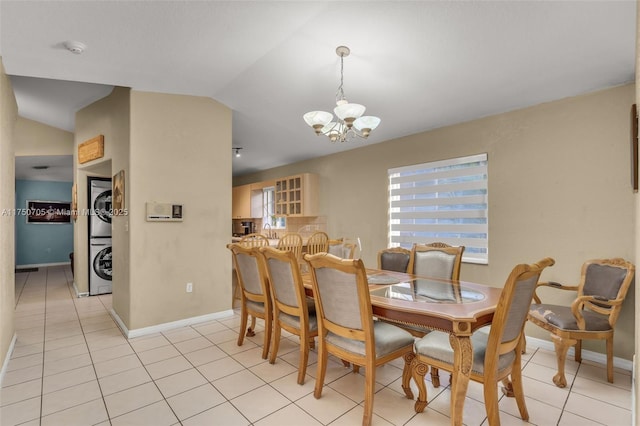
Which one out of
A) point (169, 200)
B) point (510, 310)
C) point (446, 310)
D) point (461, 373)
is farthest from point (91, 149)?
point (510, 310)

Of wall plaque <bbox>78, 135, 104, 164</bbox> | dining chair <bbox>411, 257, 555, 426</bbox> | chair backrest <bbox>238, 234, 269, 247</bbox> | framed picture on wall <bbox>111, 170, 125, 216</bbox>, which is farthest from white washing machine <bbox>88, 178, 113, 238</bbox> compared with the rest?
dining chair <bbox>411, 257, 555, 426</bbox>

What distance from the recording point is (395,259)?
11.2 feet

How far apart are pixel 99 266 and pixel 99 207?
3.21 feet

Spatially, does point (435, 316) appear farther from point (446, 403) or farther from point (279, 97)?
point (279, 97)

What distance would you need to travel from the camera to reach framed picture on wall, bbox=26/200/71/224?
7.85 m

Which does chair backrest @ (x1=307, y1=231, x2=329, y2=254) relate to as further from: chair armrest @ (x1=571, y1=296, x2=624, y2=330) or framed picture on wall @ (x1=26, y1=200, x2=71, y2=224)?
framed picture on wall @ (x1=26, y1=200, x2=71, y2=224)

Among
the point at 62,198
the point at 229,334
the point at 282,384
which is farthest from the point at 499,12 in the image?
the point at 62,198

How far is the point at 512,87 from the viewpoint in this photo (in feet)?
9.14

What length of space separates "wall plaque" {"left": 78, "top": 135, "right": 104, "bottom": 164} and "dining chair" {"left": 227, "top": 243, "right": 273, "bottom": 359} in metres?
2.56

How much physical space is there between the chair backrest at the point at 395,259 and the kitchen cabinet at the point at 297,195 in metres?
2.28

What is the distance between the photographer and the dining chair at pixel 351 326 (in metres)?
1.83

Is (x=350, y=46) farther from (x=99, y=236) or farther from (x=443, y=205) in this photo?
(x=99, y=236)

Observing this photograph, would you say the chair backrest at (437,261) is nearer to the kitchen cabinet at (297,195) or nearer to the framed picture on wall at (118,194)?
the kitchen cabinet at (297,195)

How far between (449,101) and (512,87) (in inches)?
21.7
